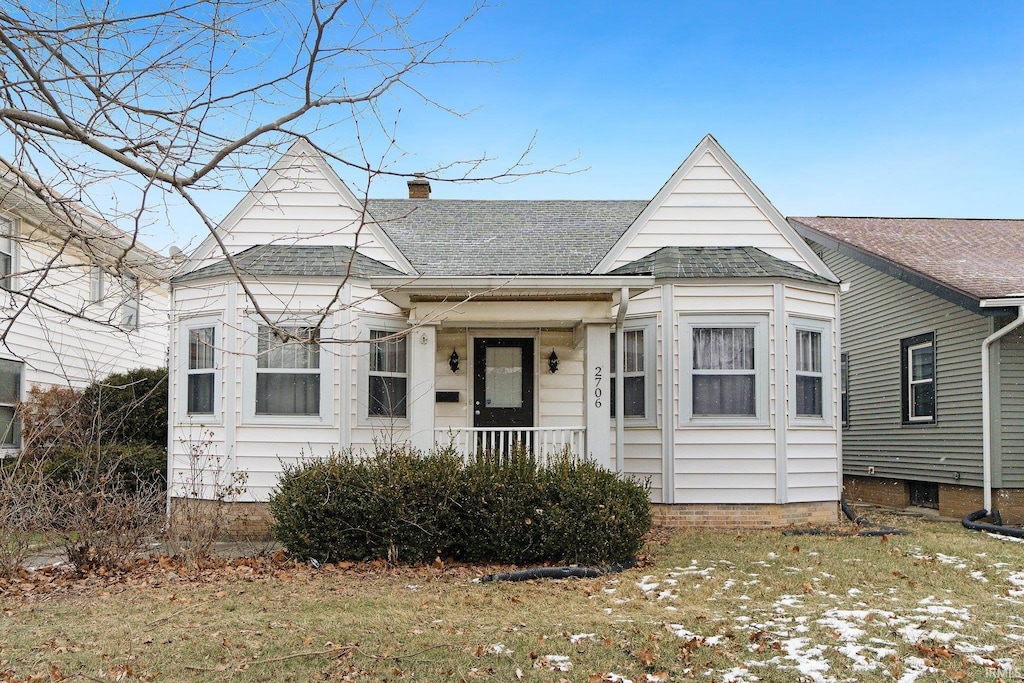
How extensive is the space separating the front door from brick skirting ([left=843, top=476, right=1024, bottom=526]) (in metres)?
6.67

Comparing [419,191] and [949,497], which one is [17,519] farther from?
[949,497]

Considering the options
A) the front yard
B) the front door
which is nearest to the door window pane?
the front door

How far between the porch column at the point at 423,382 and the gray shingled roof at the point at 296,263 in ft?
5.78

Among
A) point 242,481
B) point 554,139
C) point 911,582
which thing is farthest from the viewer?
point 242,481

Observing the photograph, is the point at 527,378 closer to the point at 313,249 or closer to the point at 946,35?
the point at 313,249

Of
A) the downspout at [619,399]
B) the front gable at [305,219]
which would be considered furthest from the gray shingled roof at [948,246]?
the front gable at [305,219]

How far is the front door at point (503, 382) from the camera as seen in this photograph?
1226 cm

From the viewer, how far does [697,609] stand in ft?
24.1

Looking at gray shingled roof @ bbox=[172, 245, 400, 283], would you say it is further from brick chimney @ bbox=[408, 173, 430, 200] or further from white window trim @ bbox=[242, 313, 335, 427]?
brick chimney @ bbox=[408, 173, 430, 200]

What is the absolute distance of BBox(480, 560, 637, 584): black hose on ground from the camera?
28.4 ft

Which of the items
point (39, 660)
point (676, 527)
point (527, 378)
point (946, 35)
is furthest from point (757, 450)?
point (39, 660)

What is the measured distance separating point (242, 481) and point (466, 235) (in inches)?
195

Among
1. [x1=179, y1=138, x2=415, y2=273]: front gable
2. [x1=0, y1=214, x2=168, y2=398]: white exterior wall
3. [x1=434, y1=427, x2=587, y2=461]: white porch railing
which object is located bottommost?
[x1=434, y1=427, x2=587, y2=461]: white porch railing

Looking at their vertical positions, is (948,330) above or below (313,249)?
below
